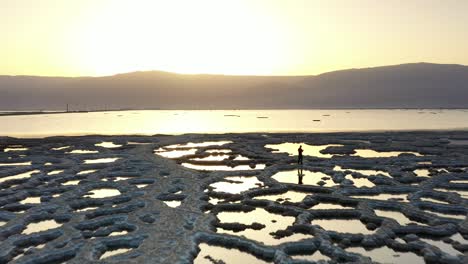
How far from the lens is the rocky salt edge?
44.3 ft

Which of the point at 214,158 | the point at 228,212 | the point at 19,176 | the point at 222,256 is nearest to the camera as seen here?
the point at 222,256

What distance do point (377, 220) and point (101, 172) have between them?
18788 mm

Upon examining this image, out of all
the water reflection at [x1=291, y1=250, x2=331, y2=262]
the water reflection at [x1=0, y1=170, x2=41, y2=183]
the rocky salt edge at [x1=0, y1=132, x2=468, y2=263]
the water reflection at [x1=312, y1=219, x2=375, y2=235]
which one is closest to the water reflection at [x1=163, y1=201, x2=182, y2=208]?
the rocky salt edge at [x1=0, y1=132, x2=468, y2=263]

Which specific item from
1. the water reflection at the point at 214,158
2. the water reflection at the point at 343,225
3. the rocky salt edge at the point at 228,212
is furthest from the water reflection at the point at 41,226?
the water reflection at the point at 214,158

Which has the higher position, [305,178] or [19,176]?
[19,176]

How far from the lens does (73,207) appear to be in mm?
19250

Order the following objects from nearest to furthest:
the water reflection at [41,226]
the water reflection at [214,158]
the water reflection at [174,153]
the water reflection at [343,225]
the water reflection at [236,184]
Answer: the water reflection at [343,225] → the water reflection at [41,226] → the water reflection at [236,184] → the water reflection at [214,158] → the water reflection at [174,153]

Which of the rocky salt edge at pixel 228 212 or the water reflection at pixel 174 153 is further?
the water reflection at pixel 174 153

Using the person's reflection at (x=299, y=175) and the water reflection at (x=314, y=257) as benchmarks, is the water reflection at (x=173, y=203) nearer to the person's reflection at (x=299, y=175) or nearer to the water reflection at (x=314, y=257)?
the water reflection at (x=314, y=257)

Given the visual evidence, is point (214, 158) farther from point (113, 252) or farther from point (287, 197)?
point (113, 252)

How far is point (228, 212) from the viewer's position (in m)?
18.9

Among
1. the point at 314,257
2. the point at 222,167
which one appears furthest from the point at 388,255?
the point at 222,167

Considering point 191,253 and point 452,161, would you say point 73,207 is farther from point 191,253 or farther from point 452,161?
point 452,161

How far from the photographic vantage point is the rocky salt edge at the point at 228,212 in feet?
44.3
